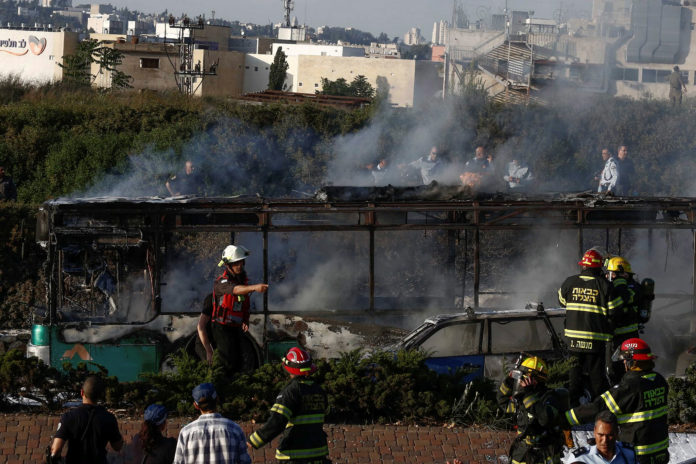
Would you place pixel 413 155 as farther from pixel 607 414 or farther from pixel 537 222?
pixel 607 414

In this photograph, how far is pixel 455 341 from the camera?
1112 centimetres

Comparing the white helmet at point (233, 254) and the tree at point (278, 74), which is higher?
the tree at point (278, 74)

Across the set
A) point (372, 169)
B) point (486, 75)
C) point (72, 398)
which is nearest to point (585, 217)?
Answer: point (72, 398)

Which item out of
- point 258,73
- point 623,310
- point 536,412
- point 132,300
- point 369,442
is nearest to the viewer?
point 536,412

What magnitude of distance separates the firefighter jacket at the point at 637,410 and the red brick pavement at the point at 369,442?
1.94 meters

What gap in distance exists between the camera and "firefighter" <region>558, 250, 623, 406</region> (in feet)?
31.2

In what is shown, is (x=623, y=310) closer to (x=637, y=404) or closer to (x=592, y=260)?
(x=592, y=260)

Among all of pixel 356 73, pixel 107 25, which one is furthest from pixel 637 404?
pixel 107 25

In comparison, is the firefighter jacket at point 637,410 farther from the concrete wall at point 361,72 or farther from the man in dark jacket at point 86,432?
the concrete wall at point 361,72

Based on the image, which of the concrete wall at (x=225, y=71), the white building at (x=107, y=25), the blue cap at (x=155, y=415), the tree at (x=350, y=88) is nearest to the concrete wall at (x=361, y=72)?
the tree at (x=350, y=88)

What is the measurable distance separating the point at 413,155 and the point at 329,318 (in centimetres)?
1271

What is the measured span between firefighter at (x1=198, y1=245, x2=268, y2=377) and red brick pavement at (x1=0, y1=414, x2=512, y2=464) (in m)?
1.14

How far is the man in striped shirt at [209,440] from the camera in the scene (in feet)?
20.6

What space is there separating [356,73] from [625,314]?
224ft
